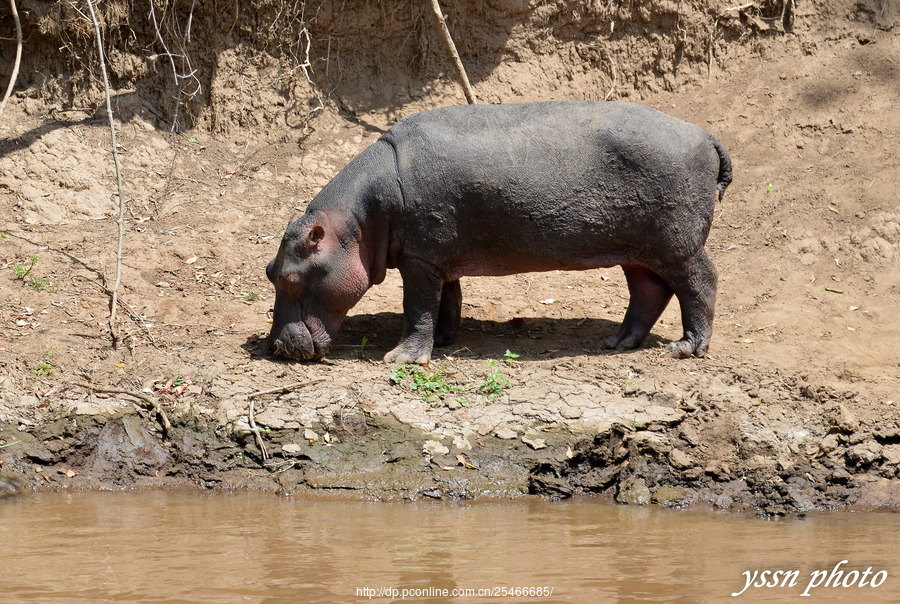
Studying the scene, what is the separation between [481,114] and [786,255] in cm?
426

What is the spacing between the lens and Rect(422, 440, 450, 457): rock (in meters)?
6.68

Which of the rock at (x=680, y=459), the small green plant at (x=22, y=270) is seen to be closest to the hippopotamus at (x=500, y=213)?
the rock at (x=680, y=459)

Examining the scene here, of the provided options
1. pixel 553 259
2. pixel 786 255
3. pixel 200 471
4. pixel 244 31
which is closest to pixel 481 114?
pixel 553 259

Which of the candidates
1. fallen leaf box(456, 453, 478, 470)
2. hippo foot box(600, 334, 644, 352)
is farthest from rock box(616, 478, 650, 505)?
hippo foot box(600, 334, 644, 352)

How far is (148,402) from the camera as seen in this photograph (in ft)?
23.1

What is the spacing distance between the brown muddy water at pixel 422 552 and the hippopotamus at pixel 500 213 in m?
1.94

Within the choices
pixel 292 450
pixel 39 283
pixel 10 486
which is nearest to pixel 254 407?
pixel 292 450

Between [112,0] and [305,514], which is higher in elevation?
[112,0]

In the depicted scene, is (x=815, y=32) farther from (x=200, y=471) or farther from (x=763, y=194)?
(x=200, y=471)

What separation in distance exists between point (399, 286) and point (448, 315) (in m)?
1.48

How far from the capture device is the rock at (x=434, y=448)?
6676mm

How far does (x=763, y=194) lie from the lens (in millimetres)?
11094

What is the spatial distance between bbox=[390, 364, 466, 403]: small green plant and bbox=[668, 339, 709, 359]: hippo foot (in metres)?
1.82

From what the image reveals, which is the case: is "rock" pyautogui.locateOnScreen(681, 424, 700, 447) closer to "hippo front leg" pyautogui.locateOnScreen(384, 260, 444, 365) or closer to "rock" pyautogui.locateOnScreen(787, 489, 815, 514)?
"rock" pyautogui.locateOnScreen(787, 489, 815, 514)
